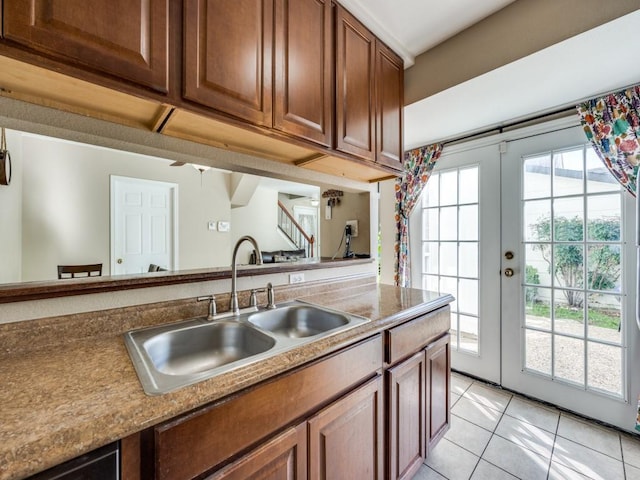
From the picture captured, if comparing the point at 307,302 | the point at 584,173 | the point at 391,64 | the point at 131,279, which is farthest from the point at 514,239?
the point at 131,279

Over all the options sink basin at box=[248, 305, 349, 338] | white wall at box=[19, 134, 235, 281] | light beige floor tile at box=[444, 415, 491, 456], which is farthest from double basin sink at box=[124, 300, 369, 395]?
white wall at box=[19, 134, 235, 281]

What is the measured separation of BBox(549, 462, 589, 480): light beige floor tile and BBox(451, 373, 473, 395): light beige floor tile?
748 mm

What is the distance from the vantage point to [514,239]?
7.19 feet

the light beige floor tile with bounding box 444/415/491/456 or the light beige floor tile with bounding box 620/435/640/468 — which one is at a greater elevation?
the light beige floor tile with bounding box 620/435/640/468

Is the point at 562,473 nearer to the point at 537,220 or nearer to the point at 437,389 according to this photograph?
the point at 437,389

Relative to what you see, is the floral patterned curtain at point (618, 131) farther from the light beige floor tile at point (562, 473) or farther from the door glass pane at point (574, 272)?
the light beige floor tile at point (562, 473)

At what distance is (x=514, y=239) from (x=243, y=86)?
2.26m

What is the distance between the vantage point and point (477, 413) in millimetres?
1996

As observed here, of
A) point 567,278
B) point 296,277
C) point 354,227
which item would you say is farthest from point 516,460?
point 354,227

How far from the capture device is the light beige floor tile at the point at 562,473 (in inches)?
57.0

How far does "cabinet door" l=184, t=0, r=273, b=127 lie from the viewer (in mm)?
938

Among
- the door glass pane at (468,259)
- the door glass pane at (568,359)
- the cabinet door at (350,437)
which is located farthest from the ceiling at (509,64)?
the cabinet door at (350,437)

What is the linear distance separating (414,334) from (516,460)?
3.51 feet

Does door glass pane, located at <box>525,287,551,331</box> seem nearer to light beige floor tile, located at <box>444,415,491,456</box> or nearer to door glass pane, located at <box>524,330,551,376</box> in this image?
door glass pane, located at <box>524,330,551,376</box>
